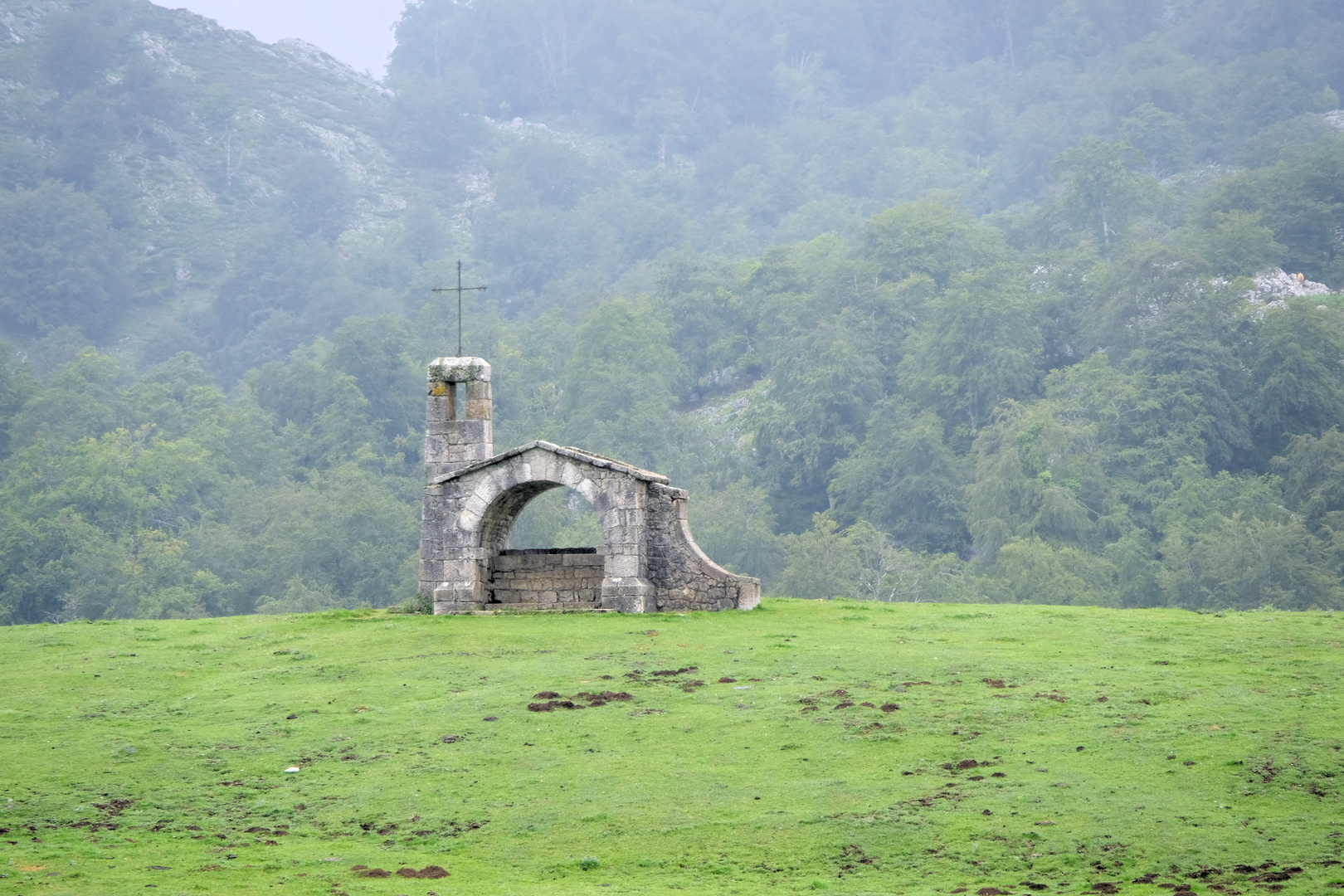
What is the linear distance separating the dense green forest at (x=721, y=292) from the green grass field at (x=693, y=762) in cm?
3678

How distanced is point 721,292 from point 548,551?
76144 mm

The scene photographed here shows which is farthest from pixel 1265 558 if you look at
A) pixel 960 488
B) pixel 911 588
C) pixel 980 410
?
pixel 980 410

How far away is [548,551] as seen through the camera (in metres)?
30.0

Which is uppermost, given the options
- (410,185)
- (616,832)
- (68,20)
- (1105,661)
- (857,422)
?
(68,20)

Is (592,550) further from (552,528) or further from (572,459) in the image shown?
(552,528)

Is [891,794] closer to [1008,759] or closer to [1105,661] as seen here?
[1008,759]

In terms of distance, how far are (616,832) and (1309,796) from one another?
7016 mm

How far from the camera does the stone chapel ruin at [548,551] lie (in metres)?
27.8

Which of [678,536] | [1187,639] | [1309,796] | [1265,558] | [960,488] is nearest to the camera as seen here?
[1309,796]

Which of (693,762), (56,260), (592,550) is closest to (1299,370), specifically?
(592,550)

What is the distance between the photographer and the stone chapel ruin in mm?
27750

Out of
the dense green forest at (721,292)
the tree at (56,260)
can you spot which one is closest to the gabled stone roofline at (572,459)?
the dense green forest at (721,292)

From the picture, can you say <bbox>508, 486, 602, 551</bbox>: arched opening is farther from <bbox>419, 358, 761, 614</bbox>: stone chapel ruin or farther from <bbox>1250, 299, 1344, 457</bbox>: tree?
<bbox>419, 358, 761, 614</bbox>: stone chapel ruin

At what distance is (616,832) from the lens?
1658 cm
